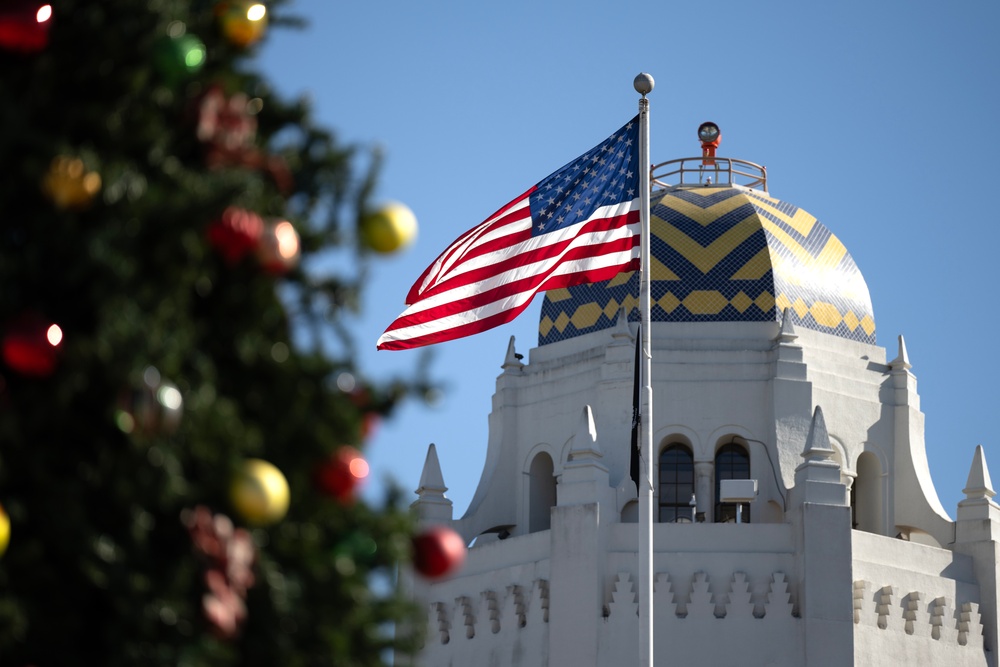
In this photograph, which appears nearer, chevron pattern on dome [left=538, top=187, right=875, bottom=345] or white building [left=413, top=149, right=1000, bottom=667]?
white building [left=413, top=149, right=1000, bottom=667]

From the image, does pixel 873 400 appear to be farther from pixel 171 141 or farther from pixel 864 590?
pixel 171 141

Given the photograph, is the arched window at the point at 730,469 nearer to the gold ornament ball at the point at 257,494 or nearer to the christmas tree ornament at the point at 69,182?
the gold ornament ball at the point at 257,494

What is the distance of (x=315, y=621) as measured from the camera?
6.04 metres

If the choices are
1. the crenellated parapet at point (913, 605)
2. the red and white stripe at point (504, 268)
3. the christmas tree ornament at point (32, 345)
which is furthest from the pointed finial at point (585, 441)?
the christmas tree ornament at point (32, 345)

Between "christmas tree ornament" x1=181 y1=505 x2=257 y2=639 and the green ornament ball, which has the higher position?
the green ornament ball

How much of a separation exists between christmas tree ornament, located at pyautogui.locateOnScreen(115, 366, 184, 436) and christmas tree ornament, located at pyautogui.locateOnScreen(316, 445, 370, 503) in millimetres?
758

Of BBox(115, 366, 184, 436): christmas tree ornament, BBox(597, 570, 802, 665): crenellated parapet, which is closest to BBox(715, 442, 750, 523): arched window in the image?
BBox(597, 570, 802, 665): crenellated parapet

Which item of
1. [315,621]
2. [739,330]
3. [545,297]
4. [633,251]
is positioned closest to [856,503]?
[739,330]

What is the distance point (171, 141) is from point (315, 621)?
1.74m

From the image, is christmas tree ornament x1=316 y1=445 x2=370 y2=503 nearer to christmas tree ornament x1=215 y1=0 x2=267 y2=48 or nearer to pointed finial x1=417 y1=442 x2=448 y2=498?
christmas tree ornament x1=215 y1=0 x2=267 y2=48

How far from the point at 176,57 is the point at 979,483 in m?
28.5

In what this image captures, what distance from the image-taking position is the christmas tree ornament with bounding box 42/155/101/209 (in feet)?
18.1

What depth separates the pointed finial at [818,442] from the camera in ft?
98.4

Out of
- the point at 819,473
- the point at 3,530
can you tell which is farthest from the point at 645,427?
the point at 3,530
